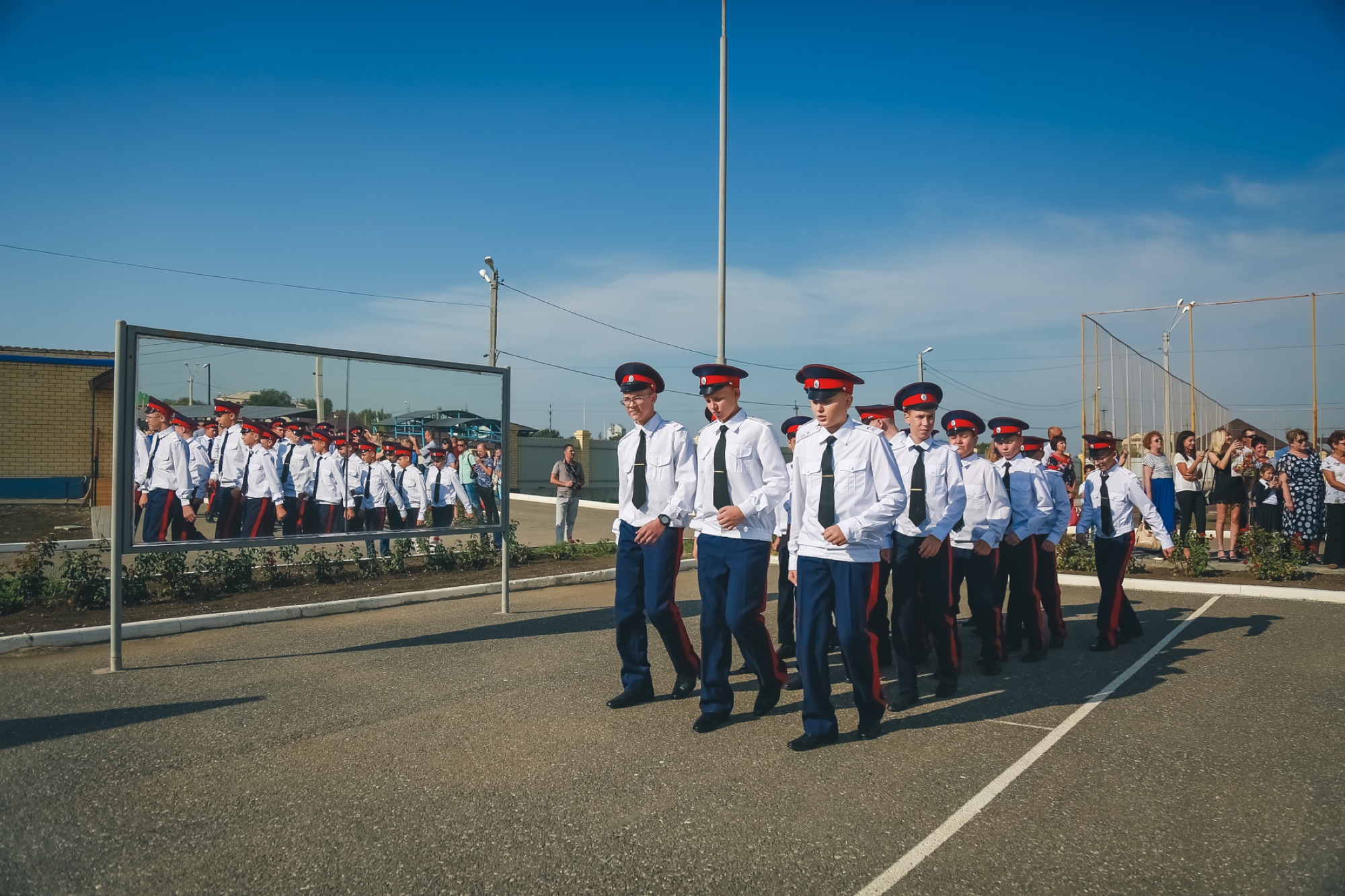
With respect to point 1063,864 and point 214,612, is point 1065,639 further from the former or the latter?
point 214,612

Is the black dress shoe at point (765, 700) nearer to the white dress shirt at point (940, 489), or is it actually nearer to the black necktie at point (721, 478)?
the black necktie at point (721, 478)

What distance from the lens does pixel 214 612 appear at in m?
8.67

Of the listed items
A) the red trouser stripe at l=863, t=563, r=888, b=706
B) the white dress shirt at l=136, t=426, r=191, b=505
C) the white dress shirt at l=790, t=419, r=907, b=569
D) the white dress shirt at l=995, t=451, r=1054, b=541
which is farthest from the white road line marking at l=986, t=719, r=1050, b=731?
the white dress shirt at l=136, t=426, r=191, b=505

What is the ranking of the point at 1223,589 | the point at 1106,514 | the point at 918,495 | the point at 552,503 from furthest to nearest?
the point at 552,503, the point at 1223,589, the point at 1106,514, the point at 918,495

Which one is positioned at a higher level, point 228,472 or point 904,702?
point 228,472

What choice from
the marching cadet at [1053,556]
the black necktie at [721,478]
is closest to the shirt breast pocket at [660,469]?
the black necktie at [721,478]

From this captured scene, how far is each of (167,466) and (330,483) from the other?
1.41 metres

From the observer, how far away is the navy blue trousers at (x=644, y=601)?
5.74 metres

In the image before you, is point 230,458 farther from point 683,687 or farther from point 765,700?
point 765,700

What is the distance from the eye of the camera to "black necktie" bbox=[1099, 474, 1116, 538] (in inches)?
309

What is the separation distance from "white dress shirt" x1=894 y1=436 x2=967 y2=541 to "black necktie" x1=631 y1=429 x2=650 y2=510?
176 cm

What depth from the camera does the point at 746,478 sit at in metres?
5.49

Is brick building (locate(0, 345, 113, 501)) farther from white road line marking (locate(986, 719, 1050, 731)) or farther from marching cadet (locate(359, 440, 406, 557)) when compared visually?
white road line marking (locate(986, 719, 1050, 731))

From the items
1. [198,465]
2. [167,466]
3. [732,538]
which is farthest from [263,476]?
[732,538]
